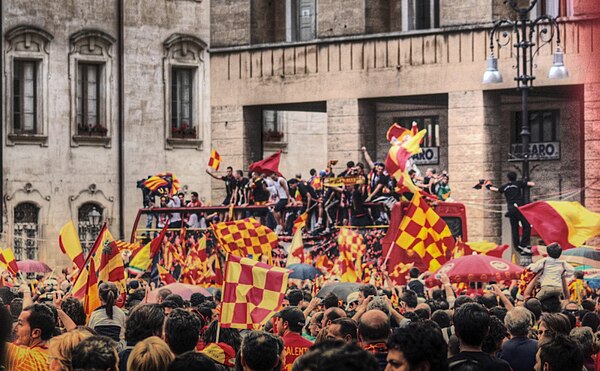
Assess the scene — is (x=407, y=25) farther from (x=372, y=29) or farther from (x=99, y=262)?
(x=99, y=262)

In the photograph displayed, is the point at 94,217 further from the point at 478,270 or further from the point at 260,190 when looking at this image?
the point at 478,270

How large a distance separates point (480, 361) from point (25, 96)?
3687 centimetres

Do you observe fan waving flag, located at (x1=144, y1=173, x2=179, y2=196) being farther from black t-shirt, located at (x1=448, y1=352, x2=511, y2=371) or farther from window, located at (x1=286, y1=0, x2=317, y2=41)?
black t-shirt, located at (x1=448, y1=352, x2=511, y2=371)

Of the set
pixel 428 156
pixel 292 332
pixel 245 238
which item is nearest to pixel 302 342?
pixel 292 332

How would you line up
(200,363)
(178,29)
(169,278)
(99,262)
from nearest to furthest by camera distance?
1. (200,363)
2. (99,262)
3. (169,278)
4. (178,29)

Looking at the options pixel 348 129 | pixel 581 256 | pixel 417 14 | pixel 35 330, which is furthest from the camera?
pixel 417 14

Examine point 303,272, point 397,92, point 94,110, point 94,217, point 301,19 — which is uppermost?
point 301,19

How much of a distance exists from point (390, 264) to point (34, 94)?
1937 centimetres

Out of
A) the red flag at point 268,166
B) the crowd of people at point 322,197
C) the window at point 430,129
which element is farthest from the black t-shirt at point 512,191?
the window at point 430,129

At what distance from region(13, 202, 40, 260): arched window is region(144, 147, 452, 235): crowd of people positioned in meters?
7.54

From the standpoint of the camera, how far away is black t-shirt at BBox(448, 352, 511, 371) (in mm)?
8344

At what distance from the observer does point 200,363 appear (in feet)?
23.3

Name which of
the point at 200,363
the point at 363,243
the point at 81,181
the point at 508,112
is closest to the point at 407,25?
the point at 508,112

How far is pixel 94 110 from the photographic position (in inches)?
1788
